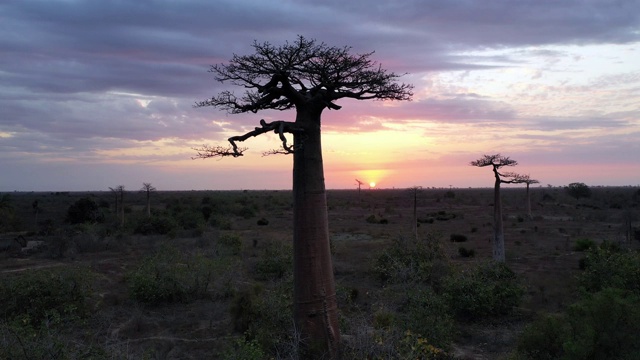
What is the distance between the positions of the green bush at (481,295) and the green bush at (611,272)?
124 centimetres

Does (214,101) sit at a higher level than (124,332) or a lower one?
higher

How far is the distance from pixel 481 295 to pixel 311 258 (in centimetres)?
452

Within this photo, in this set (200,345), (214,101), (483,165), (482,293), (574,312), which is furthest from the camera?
(483,165)

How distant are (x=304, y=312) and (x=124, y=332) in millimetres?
3997

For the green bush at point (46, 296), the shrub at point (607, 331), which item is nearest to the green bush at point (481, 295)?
the shrub at point (607, 331)

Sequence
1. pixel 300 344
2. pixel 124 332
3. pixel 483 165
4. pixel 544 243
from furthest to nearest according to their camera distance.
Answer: pixel 544 243, pixel 483 165, pixel 124 332, pixel 300 344

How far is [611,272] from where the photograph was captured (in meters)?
8.42

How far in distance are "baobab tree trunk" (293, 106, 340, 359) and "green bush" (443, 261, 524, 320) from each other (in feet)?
12.8

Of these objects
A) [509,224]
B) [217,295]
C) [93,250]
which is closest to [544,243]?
[509,224]

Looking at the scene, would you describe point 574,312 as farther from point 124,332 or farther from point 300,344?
point 124,332

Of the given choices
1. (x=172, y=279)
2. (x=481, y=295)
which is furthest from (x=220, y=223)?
(x=481, y=295)

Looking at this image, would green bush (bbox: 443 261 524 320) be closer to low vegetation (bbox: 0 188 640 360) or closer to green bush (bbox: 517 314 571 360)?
low vegetation (bbox: 0 188 640 360)

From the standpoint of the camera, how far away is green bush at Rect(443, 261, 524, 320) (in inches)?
337

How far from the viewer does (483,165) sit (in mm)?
11898
